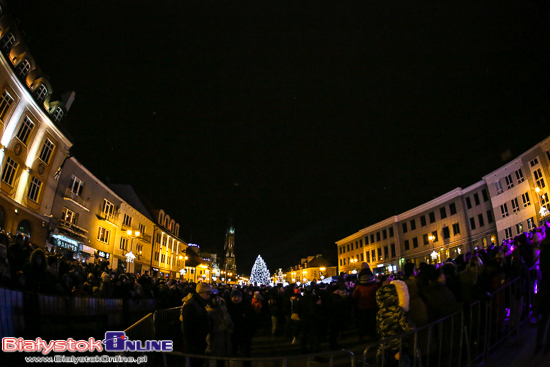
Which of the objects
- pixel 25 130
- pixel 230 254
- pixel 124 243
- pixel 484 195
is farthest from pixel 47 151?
pixel 230 254

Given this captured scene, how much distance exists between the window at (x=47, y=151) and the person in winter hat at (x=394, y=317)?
969 inches

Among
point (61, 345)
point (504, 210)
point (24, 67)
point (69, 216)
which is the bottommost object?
point (61, 345)

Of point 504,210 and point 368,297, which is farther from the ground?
point 504,210

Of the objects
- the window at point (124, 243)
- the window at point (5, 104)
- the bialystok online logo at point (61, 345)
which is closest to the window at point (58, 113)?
the window at point (5, 104)

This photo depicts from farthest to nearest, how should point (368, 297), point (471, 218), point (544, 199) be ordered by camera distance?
point (471, 218) < point (544, 199) < point (368, 297)

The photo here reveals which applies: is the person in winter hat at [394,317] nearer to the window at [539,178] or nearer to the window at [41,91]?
the window at [41,91]

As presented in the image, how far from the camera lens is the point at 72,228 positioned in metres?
26.5

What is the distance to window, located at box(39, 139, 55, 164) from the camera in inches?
893

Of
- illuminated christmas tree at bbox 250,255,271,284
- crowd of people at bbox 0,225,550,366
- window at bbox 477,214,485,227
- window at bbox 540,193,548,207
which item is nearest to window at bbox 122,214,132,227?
crowd of people at bbox 0,225,550,366

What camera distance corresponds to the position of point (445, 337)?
19.1ft

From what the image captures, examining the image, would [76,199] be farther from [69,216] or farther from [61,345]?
[61,345]

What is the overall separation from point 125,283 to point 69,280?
3424mm

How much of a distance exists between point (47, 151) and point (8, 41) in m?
6.98

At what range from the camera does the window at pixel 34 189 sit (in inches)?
855
